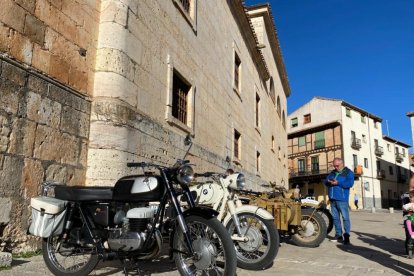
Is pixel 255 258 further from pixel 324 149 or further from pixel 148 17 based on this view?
pixel 324 149

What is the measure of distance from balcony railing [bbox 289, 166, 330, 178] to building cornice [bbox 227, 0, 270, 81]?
26670 mm

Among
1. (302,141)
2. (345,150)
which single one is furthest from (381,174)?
(302,141)

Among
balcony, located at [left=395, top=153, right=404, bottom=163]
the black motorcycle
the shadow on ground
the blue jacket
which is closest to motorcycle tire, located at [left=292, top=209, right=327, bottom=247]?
the shadow on ground

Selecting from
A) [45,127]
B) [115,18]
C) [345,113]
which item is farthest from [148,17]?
[345,113]

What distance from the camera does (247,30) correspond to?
15.7m

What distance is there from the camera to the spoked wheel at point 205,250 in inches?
117

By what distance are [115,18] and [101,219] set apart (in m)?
3.82

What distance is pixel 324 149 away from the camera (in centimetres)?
4375

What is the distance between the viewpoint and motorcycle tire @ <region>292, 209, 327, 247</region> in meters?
6.08

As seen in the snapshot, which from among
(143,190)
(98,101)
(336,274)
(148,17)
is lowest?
(336,274)

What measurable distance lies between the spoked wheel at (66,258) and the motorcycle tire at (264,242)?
1.56 meters

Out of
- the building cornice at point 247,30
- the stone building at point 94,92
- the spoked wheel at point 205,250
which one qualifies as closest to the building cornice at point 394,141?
the building cornice at point 247,30

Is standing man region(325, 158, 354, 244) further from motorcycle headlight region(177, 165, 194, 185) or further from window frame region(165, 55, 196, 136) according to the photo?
motorcycle headlight region(177, 165, 194, 185)

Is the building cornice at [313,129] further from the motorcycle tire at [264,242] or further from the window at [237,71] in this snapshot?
the motorcycle tire at [264,242]
